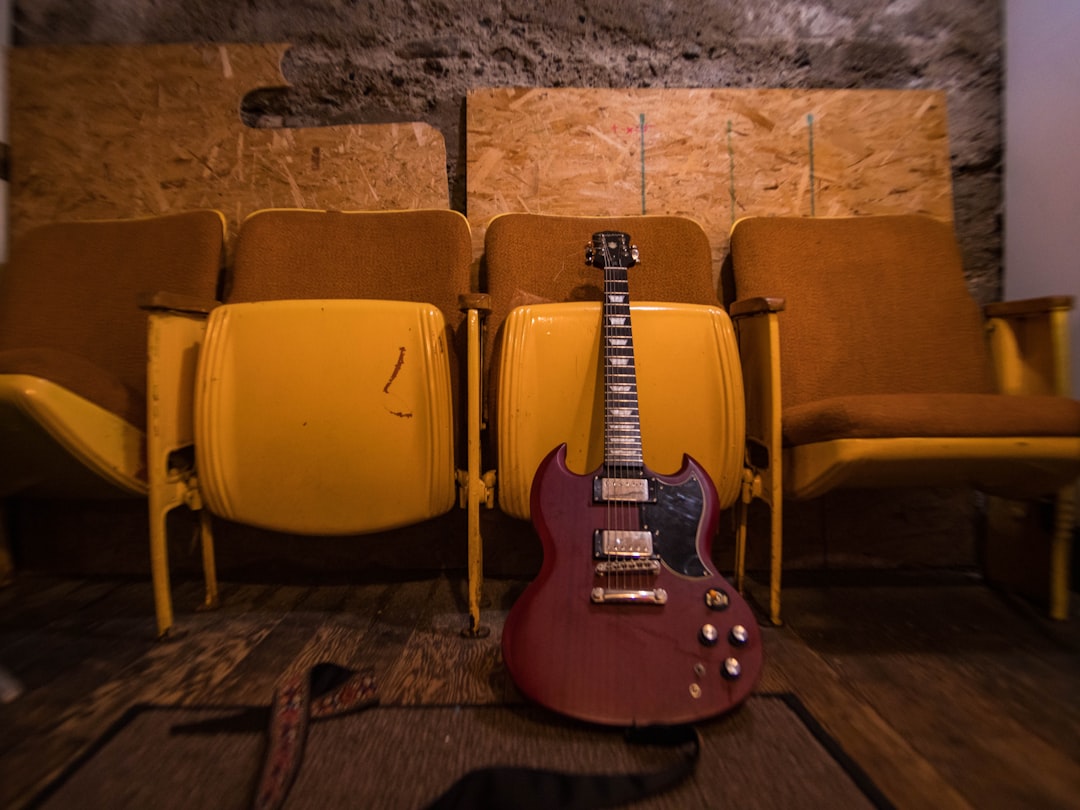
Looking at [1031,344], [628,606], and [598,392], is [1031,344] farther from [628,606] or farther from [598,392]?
[628,606]

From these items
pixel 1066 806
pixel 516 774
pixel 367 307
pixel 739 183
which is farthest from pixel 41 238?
pixel 1066 806

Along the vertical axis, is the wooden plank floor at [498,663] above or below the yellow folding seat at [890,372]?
below

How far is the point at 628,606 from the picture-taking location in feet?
A: 2.83

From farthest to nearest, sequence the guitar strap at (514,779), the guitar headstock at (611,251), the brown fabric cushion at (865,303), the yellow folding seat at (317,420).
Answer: the brown fabric cushion at (865,303), the guitar headstock at (611,251), the yellow folding seat at (317,420), the guitar strap at (514,779)

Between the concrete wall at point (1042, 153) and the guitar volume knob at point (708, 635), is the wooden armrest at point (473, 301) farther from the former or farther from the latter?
the concrete wall at point (1042, 153)

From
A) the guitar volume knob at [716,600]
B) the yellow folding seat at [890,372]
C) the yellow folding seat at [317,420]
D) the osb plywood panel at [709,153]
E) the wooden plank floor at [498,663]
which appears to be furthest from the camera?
the osb plywood panel at [709,153]

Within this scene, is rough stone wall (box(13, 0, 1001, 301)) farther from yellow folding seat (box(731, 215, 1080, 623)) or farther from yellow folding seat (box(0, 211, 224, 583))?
yellow folding seat (box(0, 211, 224, 583))

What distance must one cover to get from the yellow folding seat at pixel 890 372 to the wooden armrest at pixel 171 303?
1310mm

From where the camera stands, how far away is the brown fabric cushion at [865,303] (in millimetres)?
1356

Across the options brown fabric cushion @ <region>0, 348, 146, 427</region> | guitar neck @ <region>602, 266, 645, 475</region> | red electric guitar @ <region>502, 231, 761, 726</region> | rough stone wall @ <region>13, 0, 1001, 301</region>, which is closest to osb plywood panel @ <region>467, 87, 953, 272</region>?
rough stone wall @ <region>13, 0, 1001, 301</region>

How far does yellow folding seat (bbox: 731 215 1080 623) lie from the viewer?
3.16 feet

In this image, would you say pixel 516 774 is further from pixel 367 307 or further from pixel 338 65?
pixel 338 65

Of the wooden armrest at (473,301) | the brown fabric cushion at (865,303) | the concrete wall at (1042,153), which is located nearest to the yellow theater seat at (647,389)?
the wooden armrest at (473,301)

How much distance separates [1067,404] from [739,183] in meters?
1.03
